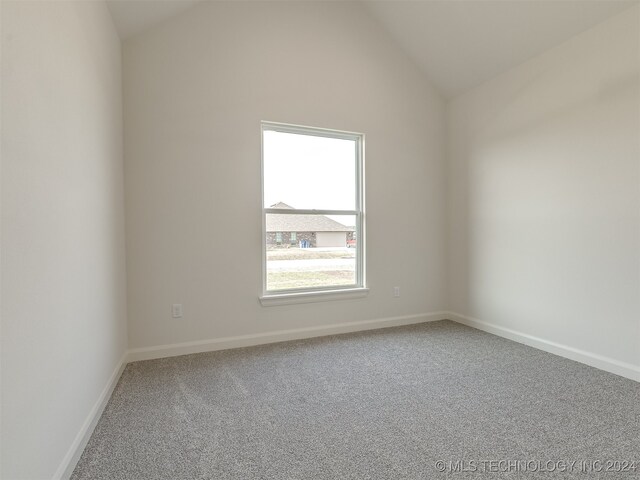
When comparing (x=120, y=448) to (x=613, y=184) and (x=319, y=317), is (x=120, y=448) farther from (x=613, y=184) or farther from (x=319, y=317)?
(x=613, y=184)

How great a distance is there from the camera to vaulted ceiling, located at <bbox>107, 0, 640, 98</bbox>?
2582 mm

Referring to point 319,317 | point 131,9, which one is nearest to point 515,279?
point 319,317

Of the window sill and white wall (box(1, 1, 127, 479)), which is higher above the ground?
white wall (box(1, 1, 127, 479))

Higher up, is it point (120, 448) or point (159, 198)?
point (159, 198)

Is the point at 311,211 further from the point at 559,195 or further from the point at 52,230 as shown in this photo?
the point at 52,230

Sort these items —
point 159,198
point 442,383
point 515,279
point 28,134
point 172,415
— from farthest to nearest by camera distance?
point 515,279 < point 159,198 < point 442,383 < point 172,415 < point 28,134

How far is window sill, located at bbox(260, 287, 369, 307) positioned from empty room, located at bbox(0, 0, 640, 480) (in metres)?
0.02

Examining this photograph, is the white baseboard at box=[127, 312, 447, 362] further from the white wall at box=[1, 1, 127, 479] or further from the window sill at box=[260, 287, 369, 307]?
the white wall at box=[1, 1, 127, 479]

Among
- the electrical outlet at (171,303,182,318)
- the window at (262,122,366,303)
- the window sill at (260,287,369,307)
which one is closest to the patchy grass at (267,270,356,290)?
the window at (262,122,366,303)

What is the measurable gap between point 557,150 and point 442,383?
7.14 feet

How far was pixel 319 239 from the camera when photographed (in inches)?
142

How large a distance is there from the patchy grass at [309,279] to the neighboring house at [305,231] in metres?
0.29

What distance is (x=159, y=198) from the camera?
2891mm

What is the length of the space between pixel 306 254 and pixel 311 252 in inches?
2.4
